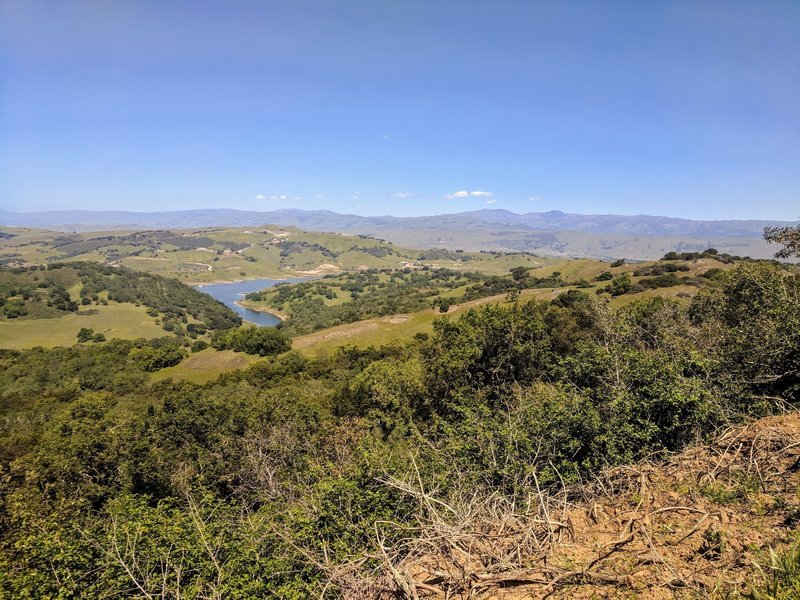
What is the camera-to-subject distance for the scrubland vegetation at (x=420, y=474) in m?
8.59

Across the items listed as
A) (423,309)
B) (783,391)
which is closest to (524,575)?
(783,391)

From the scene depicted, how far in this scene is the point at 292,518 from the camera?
45.0ft

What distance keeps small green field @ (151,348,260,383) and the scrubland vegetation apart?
1746 inches

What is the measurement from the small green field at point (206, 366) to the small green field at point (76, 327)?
66929 millimetres

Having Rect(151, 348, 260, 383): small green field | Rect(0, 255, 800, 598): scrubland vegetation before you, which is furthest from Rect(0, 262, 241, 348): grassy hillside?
Rect(0, 255, 800, 598): scrubland vegetation

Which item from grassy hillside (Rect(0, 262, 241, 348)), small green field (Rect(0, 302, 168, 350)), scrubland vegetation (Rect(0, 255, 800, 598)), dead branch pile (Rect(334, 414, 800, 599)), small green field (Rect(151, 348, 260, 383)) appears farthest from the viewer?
grassy hillside (Rect(0, 262, 241, 348))

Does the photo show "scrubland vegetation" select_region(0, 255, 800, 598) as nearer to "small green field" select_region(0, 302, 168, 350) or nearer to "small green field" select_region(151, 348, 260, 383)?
"small green field" select_region(151, 348, 260, 383)

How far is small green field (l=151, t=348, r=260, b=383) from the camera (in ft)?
274

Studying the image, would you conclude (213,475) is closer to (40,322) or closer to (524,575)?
(524,575)

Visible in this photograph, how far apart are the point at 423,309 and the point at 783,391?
107 m

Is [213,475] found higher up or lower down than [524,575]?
lower down

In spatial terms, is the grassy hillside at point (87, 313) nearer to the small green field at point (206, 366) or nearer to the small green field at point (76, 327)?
the small green field at point (76, 327)

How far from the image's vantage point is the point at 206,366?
89.6m

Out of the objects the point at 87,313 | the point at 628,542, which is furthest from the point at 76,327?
the point at 628,542
